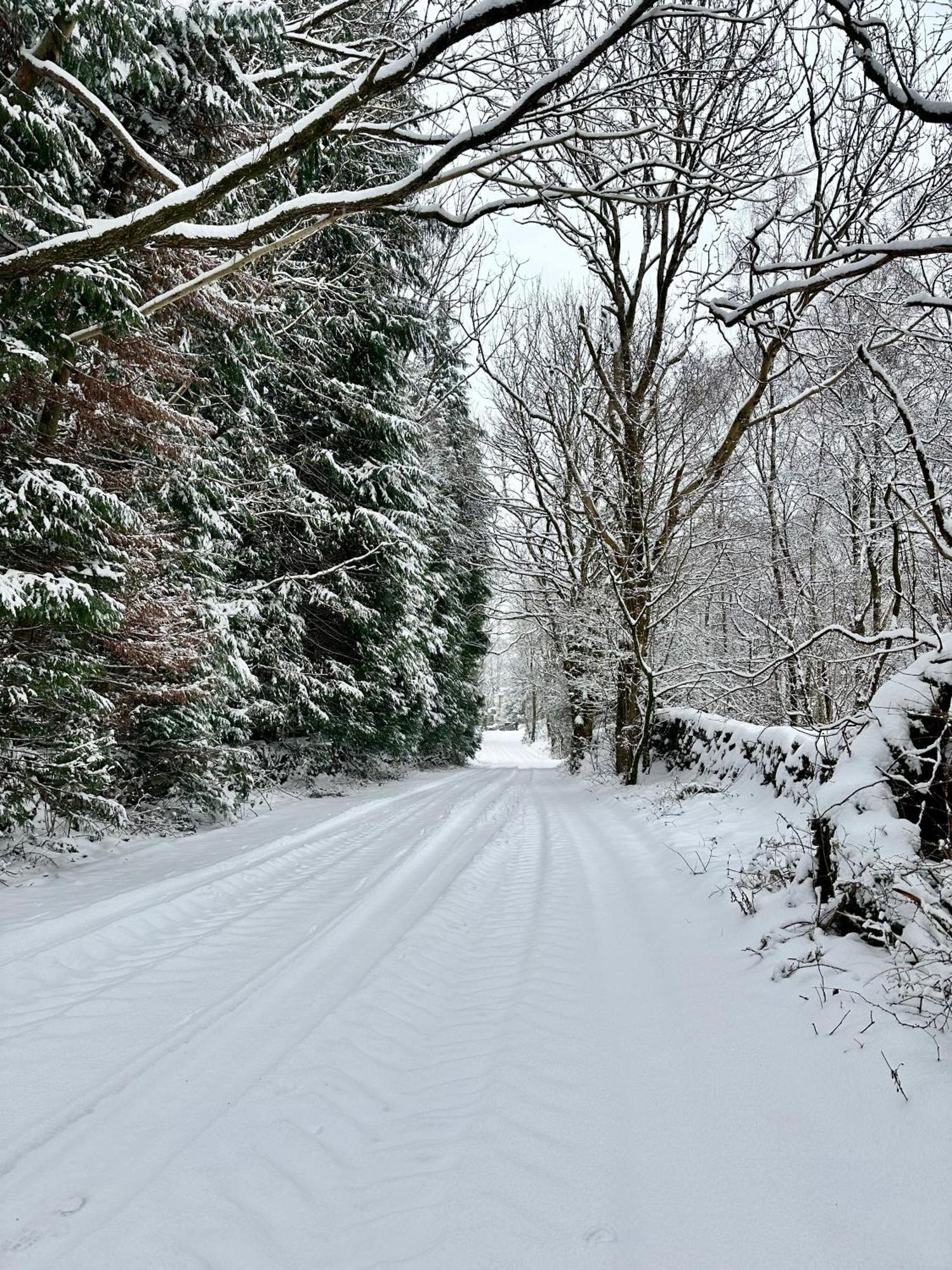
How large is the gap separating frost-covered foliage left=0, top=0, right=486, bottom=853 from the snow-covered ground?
6.90 ft

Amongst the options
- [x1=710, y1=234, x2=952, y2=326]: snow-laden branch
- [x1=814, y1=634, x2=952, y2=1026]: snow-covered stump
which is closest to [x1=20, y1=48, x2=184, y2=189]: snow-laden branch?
[x1=710, y1=234, x2=952, y2=326]: snow-laden branch

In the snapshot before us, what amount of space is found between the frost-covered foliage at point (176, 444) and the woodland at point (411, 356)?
1.8 inches

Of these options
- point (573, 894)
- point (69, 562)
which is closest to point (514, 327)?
point (69, 562)

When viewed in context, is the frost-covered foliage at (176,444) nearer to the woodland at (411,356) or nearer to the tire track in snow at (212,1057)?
the woodland at (411,356)

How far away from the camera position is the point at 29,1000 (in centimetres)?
297

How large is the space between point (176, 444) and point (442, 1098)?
5.79 m

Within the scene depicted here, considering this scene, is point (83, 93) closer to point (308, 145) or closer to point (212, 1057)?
point (308, 145)

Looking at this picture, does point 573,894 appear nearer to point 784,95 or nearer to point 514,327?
point 784,95

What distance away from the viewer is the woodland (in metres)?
4.19

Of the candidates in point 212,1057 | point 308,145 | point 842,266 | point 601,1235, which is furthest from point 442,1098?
point 308,145

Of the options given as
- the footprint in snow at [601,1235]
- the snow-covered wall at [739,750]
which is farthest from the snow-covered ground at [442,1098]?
the snow-covered wall at [739,750]

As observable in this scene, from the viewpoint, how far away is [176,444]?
6.01m

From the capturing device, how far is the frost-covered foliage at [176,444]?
4.49m

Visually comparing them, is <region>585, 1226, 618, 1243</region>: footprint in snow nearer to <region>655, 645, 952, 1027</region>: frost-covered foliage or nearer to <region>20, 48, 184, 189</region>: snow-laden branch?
<region>655, 645, 952, 1027</region>: frost-covered foliage
